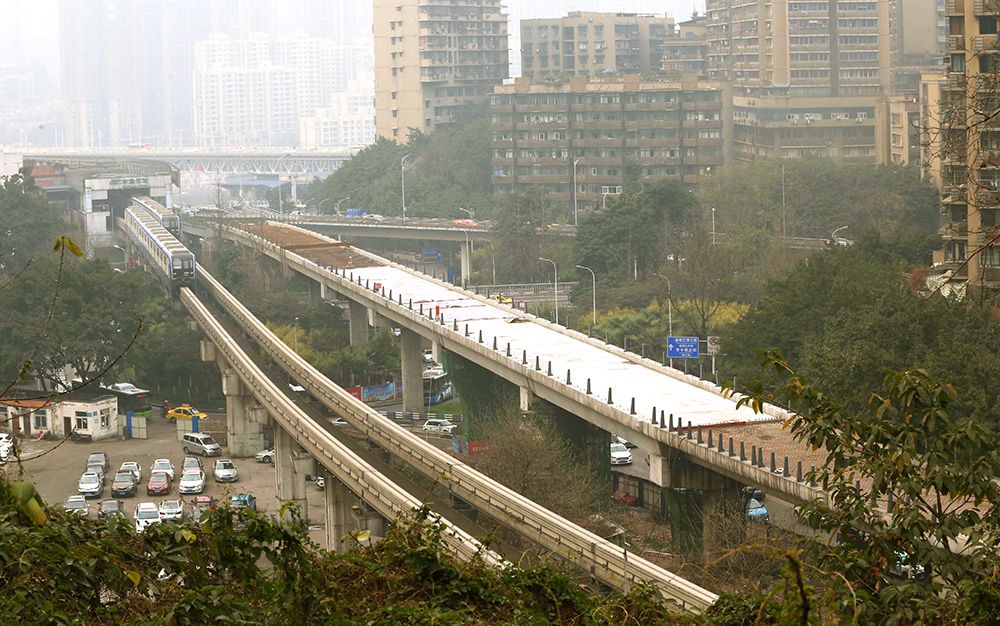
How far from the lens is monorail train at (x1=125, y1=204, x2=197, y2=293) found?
211ft

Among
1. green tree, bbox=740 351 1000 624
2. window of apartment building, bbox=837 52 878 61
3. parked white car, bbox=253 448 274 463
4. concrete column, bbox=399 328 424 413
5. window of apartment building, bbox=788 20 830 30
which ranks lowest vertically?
parked white car, bbox=253 448 274 463

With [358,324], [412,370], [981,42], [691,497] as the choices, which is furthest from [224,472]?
[981,42]

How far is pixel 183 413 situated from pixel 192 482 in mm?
11302

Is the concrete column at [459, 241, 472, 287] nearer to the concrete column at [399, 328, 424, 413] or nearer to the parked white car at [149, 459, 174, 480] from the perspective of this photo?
the concrete column at [399, 328, 424, 413]

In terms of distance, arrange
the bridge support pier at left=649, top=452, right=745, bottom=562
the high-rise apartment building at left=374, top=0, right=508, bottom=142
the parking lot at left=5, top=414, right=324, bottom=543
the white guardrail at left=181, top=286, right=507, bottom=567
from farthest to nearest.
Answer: the high-rise apartment building at left=374, top=0, right=508, bottom=142
the parking lot at left=5, top=414, right=324, bottom=543
the bridge support pier at left=649, top=452, right=745, bottom=562
the white guardrail at left=181, top=286, right=507, bottom=567

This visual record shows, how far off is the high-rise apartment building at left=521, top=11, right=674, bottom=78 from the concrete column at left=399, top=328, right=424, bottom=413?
203 ft

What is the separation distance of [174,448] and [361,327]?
47.9 feet

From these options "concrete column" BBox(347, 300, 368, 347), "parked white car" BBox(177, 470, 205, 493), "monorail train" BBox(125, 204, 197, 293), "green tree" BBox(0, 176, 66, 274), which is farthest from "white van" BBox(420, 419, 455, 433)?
"green tree" BBox(0, 176, 66, 274)

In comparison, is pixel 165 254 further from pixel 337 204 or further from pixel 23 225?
pixel 337 204

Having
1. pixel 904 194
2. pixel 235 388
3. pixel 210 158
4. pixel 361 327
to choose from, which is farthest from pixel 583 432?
pixel 210 158

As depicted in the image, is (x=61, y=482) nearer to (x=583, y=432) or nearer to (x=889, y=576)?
(x=583, y=432)

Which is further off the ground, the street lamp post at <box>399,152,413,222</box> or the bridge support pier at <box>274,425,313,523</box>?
the street lamp post at <box>399,152,413,222</box>

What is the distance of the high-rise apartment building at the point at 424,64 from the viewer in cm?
10844

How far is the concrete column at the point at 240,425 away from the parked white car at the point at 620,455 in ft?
45.1
